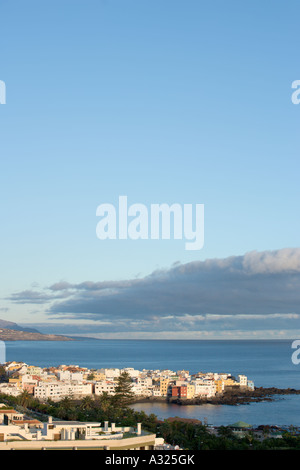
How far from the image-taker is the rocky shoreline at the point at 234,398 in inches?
1212

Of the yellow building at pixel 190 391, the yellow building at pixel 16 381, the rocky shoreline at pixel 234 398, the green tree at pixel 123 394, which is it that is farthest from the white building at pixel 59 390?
the yellow building at pixel 190 391

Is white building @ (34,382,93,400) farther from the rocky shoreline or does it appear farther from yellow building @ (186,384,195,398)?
yellow building @ (186,384,195,398)

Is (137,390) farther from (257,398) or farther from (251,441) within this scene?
(251,441)

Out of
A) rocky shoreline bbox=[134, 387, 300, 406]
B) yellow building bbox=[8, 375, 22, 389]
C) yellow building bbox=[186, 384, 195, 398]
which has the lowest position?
rocky shoreline bbox=[134, 387, 300, 406]

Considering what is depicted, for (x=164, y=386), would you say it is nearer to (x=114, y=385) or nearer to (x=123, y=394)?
(x=114, y=385)

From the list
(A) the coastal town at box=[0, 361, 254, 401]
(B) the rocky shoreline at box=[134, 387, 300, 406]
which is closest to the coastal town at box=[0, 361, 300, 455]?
(A) the coastal town at box=[0, 361, 254, 401]

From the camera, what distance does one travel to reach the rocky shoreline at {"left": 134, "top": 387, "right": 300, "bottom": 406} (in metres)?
30.8

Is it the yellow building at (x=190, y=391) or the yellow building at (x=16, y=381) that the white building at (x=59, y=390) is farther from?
the yellow building at (x=190, y=391)

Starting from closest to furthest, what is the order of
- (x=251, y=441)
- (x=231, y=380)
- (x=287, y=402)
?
(x=251, y=441), (x=287, y=402), (x=231, y=380)
